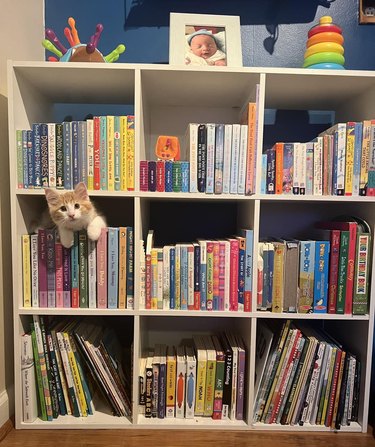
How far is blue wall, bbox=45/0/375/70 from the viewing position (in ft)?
4.28

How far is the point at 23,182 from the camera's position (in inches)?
40.2

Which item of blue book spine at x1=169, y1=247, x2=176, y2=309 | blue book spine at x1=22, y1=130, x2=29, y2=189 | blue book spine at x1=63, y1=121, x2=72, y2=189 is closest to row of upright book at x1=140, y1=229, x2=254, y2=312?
blue book spine at x1=169, y1=247, x2=176, y2=309

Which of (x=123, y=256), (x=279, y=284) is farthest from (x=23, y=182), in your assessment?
(x=279, y=284)

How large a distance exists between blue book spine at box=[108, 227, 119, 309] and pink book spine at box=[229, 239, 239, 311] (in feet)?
1.23

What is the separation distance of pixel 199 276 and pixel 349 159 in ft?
2.02

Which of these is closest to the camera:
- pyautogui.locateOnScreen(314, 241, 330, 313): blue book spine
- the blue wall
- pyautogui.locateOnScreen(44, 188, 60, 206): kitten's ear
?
pyautogui.locateOnScreen(44, 188, 60, 206): kitten's ear

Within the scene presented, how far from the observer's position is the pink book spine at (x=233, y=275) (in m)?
1.06

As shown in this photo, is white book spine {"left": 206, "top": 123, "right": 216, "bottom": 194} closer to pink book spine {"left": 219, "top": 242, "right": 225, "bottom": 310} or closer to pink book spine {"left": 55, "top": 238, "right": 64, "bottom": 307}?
pink book spine {"left": 219, "top": 242, "right": 225, "bottom": 310}

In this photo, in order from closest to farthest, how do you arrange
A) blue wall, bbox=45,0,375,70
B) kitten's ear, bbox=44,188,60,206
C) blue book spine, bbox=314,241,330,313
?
kitten's ear, bbox=44,188,60,206 < blue book spine, bbox=314,241,330,313 < blue wall, bbox=45,0,375,70

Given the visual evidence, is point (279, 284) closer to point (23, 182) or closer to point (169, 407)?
point (169, 407)

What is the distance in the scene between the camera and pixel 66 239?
3.35 ft

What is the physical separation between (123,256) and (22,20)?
3.04ft

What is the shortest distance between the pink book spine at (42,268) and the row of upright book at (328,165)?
2.41 feet

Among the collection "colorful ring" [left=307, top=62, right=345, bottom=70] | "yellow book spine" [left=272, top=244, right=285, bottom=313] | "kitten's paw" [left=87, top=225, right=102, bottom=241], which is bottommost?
"yellow book spine" [left=272, top=244, right=285, bottom=313]
